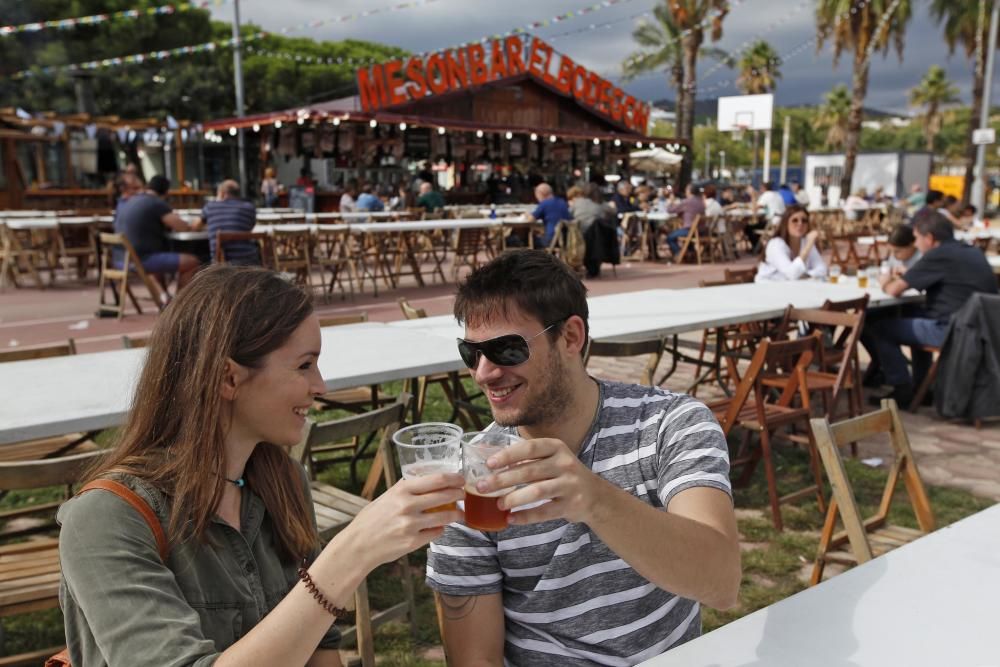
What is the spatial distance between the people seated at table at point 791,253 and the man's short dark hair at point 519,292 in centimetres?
576

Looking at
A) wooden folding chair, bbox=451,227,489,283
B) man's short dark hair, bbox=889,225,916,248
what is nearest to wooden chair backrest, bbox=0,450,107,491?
man's short dark hair, bbox=889,225,916,248

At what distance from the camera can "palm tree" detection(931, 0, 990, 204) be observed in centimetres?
2559

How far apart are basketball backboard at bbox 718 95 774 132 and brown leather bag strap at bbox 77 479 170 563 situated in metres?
29.1

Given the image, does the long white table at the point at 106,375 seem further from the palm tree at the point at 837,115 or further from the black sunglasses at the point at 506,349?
the palm tree at the point at 837,115

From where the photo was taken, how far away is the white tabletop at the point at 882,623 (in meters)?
1.38

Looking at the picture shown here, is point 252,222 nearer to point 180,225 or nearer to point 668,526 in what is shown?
point 180,225

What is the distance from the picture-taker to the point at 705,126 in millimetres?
87000

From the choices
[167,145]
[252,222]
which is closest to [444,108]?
[167,145]

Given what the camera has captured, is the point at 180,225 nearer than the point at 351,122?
Yes

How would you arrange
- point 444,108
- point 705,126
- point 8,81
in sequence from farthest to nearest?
point 705,126, point 8,81, point 444,108

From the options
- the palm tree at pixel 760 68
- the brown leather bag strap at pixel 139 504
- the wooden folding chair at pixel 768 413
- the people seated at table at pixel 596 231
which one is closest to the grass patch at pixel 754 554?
the wooden folding chair at pixel 768 413

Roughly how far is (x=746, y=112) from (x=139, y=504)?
30.7 metres

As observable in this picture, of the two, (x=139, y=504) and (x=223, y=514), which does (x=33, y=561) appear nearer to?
(x=223, y=514)

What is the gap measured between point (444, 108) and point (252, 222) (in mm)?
15019
